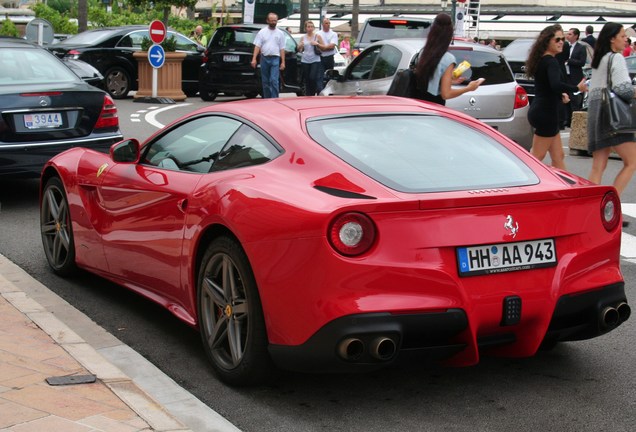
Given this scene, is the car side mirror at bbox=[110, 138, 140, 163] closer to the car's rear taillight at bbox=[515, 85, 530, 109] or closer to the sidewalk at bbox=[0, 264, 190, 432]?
the sidewalk at bbox=[0, 264, 190, 432]

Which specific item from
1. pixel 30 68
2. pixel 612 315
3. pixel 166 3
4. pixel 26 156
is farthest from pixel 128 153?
pixel 166 3

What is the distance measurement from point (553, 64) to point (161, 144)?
508 cm

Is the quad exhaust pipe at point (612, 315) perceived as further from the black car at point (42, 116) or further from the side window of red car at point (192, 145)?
the black car at point (42, 116)

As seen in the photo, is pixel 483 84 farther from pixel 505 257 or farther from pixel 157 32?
pixel 157 32

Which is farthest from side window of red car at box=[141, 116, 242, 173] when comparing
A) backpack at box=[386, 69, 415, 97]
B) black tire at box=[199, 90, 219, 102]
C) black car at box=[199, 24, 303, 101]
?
black tire at box=[199, 90, 219, 102]

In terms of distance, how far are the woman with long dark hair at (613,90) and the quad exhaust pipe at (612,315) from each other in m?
4.76

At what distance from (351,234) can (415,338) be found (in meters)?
0.51

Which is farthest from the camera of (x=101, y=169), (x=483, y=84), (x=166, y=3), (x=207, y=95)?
(x=166, y=3)

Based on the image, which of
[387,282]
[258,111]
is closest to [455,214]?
[387,282]

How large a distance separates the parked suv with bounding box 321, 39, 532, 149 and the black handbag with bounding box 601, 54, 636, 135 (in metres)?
3.52

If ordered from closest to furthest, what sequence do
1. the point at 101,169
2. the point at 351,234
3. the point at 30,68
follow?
the point at 351,234
the point at 101,169
the point at 30,68

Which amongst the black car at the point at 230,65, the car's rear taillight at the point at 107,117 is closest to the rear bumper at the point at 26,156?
the car's rear taillight at the point at 107,117

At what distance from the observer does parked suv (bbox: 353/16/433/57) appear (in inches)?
941

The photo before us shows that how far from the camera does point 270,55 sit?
66.1ft
